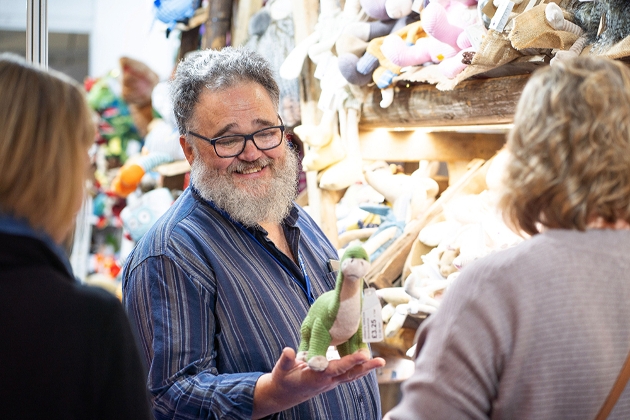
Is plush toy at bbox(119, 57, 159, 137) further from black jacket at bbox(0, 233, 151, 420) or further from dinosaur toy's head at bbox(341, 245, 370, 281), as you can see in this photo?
black jacket at bbox(0, 233, 151, 420)

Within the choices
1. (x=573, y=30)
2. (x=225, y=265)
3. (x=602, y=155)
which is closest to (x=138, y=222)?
(x=225, y=265)

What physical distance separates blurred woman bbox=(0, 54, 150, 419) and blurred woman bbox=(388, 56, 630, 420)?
394 millimetres

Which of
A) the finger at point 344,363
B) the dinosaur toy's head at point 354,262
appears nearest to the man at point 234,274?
the finger at point 344,363

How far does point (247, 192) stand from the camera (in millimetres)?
1574

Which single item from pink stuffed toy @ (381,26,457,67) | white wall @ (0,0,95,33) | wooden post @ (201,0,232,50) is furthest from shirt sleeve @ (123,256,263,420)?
white wall @ (0,0,95,33)

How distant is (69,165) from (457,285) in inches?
21.1

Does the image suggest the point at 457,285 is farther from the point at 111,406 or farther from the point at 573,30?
the point at 573,30

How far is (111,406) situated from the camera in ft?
2.97

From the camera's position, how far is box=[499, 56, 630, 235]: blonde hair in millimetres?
886

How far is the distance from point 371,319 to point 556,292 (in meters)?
0.45

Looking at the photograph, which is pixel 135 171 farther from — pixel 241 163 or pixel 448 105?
pixel 241 163

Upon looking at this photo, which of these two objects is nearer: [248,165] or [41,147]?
[41,147]

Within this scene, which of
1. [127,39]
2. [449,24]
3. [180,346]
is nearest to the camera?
[180,346]

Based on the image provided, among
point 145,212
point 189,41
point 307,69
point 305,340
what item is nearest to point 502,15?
point 305,340
